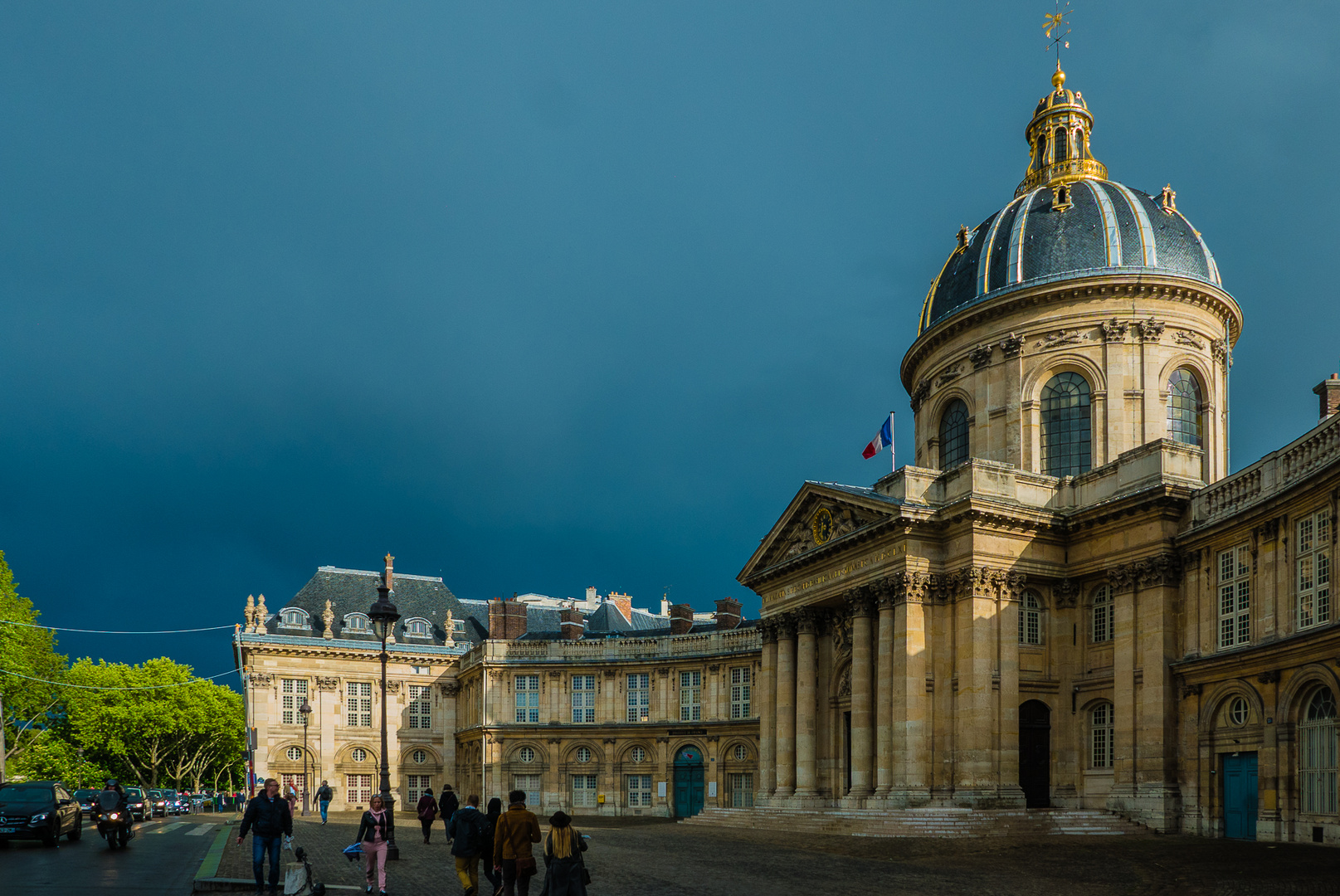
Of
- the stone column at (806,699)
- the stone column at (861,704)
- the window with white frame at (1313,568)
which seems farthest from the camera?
the stone column at (806,699)

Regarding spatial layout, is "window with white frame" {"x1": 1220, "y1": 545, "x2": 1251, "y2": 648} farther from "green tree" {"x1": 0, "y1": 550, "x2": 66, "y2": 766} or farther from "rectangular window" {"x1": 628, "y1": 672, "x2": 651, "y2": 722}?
"green tree" {"x1": 0, "y1": 550, "x2": 66, "y2": 766}

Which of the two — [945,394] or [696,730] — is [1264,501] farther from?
[696,730]

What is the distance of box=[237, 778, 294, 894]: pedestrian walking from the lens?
768 inches

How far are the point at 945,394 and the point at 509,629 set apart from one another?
121 feet

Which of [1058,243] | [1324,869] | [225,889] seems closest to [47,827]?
[225,889]

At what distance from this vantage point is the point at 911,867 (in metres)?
25.0

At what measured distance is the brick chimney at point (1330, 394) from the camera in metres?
36.4

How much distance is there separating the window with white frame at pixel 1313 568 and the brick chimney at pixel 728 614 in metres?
39.5

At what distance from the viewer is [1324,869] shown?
22094 mm

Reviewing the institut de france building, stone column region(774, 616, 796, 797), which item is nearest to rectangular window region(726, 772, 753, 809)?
the institut de france building

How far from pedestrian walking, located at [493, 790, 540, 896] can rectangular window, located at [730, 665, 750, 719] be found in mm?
47857

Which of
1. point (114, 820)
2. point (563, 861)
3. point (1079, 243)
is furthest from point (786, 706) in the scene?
point (563, 861)

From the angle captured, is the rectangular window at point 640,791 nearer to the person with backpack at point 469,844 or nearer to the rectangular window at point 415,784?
the rectangular window at point 415,784

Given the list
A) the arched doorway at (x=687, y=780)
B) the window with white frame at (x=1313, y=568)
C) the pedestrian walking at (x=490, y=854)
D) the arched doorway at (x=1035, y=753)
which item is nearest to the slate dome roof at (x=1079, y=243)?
the arched doorway at (x=1035, y=753)
